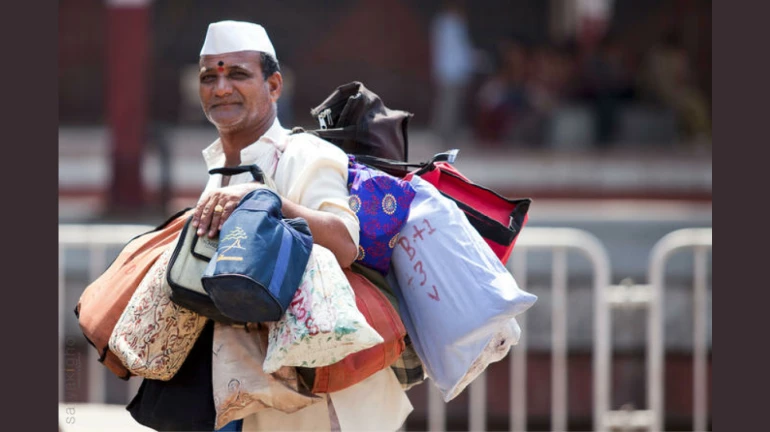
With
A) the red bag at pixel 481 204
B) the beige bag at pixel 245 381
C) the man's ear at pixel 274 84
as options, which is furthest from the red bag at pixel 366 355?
the man's ear at pixel 274 84

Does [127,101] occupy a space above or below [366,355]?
above

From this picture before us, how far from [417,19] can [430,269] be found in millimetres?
15298

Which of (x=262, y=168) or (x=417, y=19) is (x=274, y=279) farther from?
(x=417, y=19)

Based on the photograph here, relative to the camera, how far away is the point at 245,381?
9.96 feet

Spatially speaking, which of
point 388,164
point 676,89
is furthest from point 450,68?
point 388,164

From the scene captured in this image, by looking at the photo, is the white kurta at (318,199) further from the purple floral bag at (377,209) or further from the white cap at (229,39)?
the white cap at (229,39)

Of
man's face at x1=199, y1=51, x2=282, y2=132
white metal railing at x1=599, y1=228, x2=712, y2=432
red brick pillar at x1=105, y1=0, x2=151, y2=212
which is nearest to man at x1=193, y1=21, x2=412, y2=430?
man's face at x1=199, y1=51, x2=282, y2=132

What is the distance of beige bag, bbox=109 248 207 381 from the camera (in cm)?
306

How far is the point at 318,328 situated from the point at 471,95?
582 inches

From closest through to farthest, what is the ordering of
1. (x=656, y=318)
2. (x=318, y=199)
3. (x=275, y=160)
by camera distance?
(x=318, y=199) → (x=275, y=160) → (x=656, y=318)

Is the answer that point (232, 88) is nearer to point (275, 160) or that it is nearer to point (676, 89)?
point (275, 160)

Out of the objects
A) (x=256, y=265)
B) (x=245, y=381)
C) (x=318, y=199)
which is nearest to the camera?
(x=256, y=265)

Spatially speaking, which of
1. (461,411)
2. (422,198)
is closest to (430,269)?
(422,198)

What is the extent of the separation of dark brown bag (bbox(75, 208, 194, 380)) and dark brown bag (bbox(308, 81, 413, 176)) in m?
0.46
